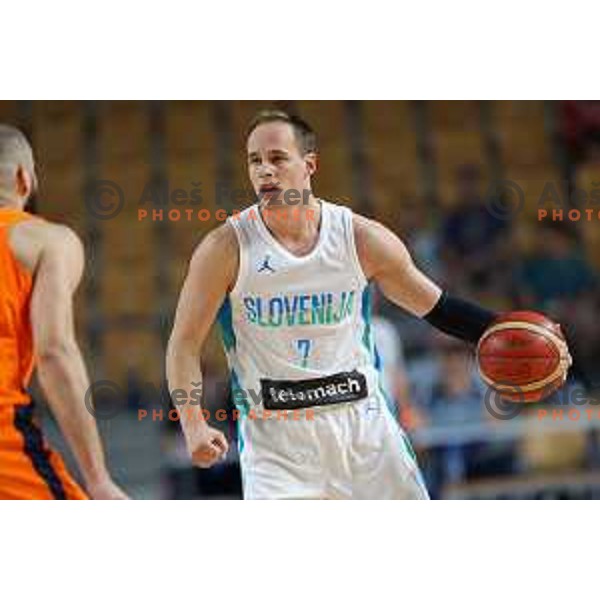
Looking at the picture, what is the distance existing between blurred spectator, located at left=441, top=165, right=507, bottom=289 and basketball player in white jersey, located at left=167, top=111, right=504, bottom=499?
1.33 metres

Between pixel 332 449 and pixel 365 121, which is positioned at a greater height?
pixel 365 121

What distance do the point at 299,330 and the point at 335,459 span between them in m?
0.47

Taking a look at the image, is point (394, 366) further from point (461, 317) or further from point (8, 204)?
point (8, 204)

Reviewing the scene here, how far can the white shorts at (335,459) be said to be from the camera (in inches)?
161

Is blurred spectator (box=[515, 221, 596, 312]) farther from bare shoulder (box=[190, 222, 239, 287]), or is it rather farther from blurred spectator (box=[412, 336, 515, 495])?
bare shoulder (box=[190, 222, 239, 287])

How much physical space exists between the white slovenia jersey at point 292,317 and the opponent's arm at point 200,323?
0.16 ft

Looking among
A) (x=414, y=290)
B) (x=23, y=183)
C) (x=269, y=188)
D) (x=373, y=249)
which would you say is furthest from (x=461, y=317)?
(x=23, y=183)

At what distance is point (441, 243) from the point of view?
561cm

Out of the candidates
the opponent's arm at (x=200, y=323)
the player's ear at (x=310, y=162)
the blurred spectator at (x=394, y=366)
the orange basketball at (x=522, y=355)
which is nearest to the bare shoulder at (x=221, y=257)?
the opponent's arm at (x=200, y=323)

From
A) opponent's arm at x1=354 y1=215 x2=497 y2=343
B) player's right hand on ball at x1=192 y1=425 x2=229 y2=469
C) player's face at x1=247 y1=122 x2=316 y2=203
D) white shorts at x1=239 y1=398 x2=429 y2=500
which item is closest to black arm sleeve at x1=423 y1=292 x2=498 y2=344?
opponent's arm at x1=354 y1=215 x2=497 y2=343

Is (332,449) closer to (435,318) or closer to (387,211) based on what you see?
(435,318)

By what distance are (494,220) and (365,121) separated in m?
0.81
